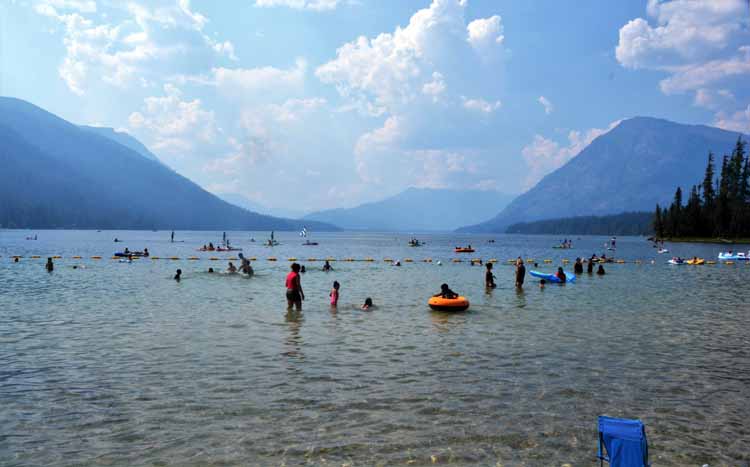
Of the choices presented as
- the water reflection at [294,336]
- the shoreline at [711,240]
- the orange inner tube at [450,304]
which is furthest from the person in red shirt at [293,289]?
the shoreline at [711,240]

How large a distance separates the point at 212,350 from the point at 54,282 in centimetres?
3239

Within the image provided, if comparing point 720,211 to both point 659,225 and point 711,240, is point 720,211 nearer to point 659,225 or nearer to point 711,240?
point 711,240

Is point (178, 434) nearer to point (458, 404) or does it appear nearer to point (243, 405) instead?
point (243, 405)

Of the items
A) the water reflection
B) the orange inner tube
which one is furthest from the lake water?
the orange inner tube

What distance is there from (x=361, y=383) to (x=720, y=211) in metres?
181

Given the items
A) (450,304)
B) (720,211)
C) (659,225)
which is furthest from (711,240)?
(450,304)

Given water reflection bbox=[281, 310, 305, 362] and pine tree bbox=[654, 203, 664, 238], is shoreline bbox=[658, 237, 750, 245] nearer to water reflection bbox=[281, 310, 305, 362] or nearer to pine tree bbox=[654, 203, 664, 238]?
pine tree bbox=[654, 203, 664, 238]

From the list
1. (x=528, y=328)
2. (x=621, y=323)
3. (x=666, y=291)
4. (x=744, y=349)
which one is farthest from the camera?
(x=666, y=291)

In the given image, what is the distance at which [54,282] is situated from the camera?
4453 cm

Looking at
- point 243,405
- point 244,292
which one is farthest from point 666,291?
point 243,405

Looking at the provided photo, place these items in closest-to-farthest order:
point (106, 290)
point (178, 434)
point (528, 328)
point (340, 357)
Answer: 1. point (178, 434)
2. point (340, 357)
3. point (528, 328)
4. point (106, 290)

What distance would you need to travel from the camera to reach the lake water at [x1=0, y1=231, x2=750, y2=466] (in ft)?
35.1

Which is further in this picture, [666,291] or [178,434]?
[666,291]

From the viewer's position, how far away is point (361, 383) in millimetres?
15234
